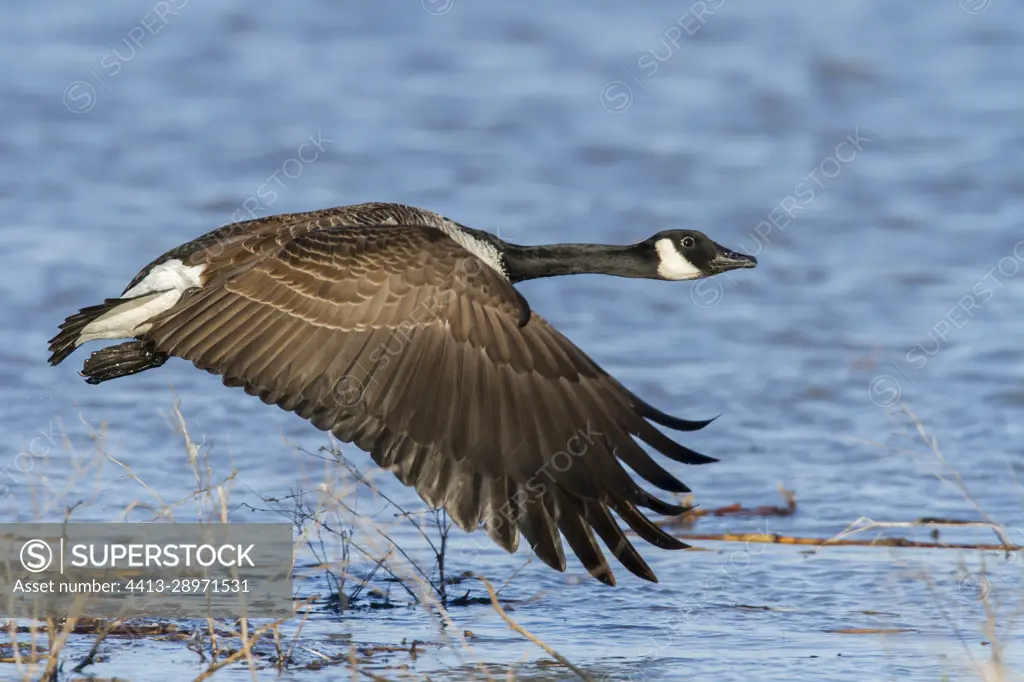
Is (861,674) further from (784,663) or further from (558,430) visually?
(558,430)

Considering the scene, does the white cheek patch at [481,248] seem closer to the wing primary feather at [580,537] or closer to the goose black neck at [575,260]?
the goose black neck at [575,260]

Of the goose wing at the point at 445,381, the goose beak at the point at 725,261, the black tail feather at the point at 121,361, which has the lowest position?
the goose wing at the point at 445,381

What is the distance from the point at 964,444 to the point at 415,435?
15.7ft

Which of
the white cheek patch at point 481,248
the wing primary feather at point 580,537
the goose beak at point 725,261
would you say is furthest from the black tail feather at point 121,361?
the goose beak at point 725,261

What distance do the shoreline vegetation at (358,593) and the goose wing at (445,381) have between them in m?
0.33

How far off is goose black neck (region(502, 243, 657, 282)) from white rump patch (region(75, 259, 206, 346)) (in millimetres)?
1529

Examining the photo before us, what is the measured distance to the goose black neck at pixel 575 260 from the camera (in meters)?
7.34

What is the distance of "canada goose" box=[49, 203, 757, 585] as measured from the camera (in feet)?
18.5

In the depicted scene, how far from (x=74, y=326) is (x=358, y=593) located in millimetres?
1695

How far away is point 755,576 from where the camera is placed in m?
7.28

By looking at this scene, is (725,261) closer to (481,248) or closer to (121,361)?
(481,248)

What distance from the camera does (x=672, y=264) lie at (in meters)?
7.55

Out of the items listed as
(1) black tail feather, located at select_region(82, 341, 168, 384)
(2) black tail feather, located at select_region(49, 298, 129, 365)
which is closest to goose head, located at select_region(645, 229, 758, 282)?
(1) black tail feather, located at select_region(82, 341, 168, 384)

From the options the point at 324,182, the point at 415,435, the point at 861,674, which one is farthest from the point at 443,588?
the point at 324,182
